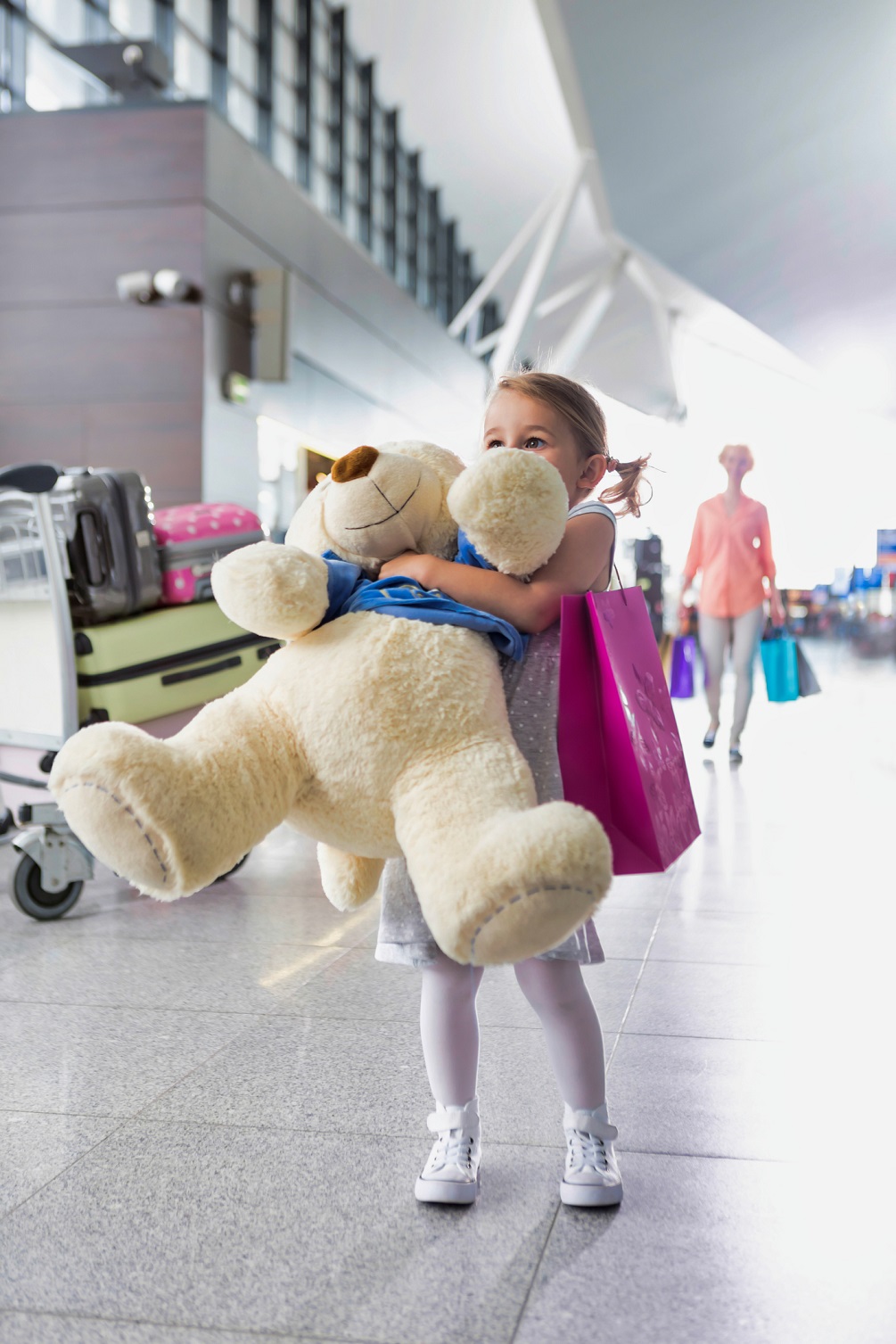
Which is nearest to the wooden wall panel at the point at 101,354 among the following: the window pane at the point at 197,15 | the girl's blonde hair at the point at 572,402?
the window pane at the point at 197,15

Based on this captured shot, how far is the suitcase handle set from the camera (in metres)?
3.91

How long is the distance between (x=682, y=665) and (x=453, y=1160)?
712 centimetres

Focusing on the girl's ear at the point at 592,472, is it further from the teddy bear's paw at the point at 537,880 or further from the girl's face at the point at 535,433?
the teddy bear's paw at the point at 537,880

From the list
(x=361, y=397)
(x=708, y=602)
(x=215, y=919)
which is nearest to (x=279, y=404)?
(x=361, y=397)

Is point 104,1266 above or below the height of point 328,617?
below

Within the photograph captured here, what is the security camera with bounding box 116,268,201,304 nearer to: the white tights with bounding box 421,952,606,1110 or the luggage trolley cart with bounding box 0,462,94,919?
the luggage trolley cart with bounding box 0,462,94,919

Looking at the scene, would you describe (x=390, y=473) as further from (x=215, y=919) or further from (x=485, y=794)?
(x=215, y=919)

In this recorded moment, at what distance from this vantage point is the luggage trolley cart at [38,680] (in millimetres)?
3547

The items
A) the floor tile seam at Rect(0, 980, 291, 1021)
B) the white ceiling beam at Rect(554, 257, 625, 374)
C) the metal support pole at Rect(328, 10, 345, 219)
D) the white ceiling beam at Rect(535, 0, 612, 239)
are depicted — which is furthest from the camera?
the white ceiling beam at Rect(554, 257, 625, 374)

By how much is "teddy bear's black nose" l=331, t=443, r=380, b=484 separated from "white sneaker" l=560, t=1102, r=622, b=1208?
3.30 feet

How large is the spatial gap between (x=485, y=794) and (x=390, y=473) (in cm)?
47

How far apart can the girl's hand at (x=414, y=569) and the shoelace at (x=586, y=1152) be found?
0.87 meters

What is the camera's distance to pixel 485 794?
1.47m

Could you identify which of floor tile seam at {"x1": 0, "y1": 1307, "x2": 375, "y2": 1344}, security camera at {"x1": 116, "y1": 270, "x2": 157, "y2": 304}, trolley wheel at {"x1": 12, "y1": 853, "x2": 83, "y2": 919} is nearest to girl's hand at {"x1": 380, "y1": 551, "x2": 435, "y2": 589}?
floor tile seam at {"x1": 0, "y1": 1307, "x2": 375, "y2": 1344}
